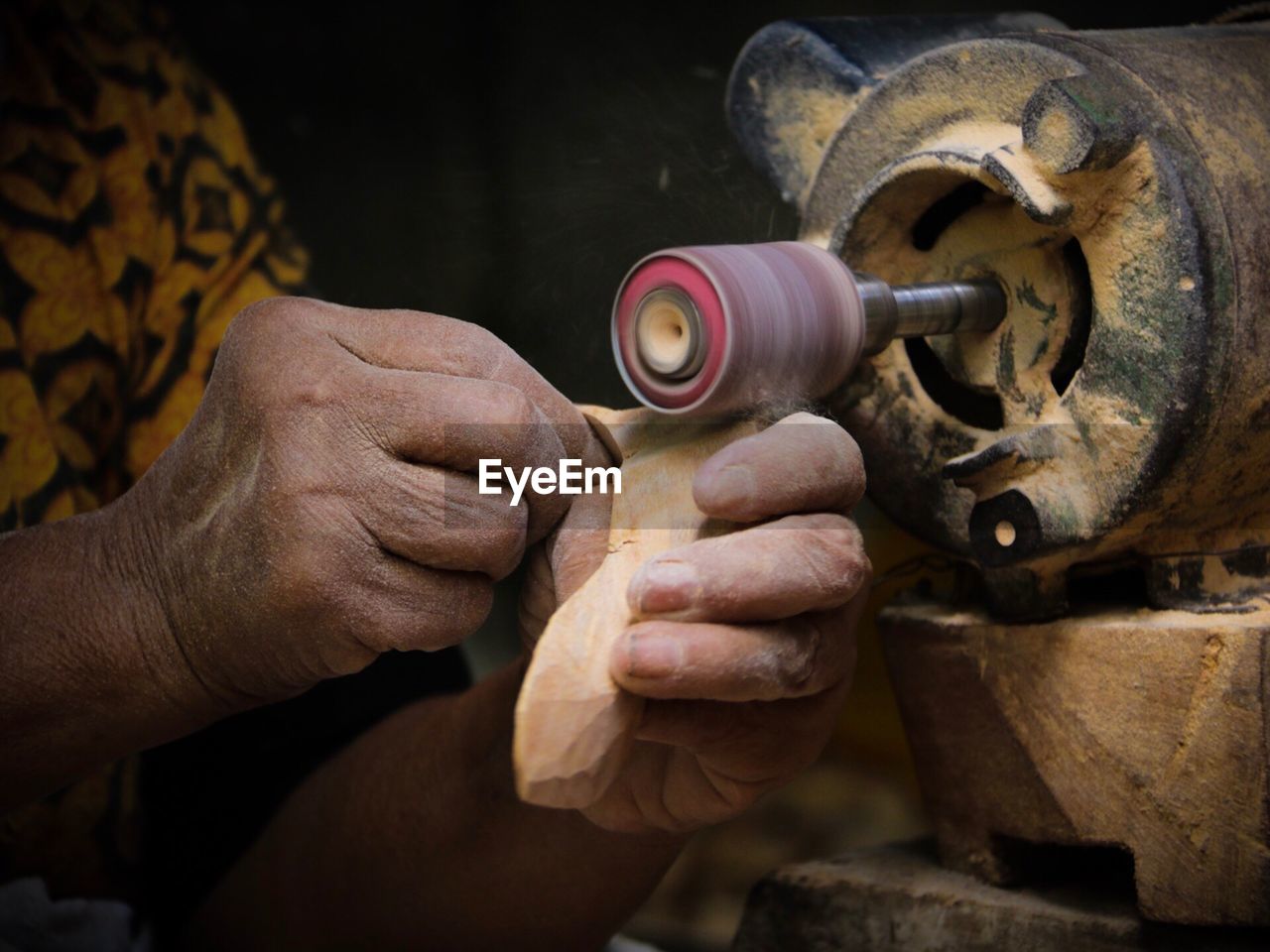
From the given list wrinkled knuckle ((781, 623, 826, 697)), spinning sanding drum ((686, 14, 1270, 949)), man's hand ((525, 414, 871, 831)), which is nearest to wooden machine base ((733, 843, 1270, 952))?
spinning sanding drum ((686, 14, 1270, 949))

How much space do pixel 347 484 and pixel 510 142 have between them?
69 cm

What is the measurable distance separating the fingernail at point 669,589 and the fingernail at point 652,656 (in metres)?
0.02

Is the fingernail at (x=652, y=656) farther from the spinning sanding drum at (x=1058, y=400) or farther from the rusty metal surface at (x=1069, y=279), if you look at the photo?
the rusty metal surface at (x=1069, y=279)

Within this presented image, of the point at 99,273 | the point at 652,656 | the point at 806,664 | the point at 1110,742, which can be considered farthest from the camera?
the point at 99,273

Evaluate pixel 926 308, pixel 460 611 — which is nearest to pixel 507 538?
pixel 460 611

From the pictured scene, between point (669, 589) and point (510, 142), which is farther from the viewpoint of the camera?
point (510, 142)

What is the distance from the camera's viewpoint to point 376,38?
1.90 meters

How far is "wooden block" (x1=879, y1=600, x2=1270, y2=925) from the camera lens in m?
0.88

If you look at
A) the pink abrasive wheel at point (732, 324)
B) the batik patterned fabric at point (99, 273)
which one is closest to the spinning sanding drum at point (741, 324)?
the pink abrasive wheel at point (732, 324)

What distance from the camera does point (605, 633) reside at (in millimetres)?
761

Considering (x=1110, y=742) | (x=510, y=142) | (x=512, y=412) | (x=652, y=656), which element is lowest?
(x=1110, y=742)

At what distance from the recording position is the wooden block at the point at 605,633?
28.2 inches

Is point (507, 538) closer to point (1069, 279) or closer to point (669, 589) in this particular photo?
point (669, 589)

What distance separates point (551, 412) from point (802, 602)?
0.23 m
